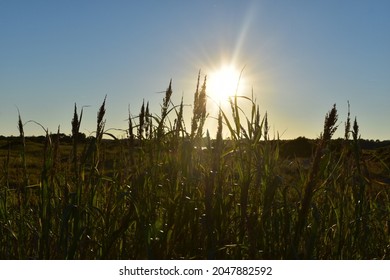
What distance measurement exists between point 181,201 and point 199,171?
1.23ft

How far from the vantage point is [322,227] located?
9.64ft

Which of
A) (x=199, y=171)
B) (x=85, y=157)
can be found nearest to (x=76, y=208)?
(x=85, y=157)

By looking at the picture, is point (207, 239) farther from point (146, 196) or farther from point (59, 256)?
point (59, 256)

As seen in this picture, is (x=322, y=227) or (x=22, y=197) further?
(x=22, y=197)

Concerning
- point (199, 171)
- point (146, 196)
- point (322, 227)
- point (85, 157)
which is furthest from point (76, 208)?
point (322, 227)

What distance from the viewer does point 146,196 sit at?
8.63 feet

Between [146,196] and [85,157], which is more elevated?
[85,157]
